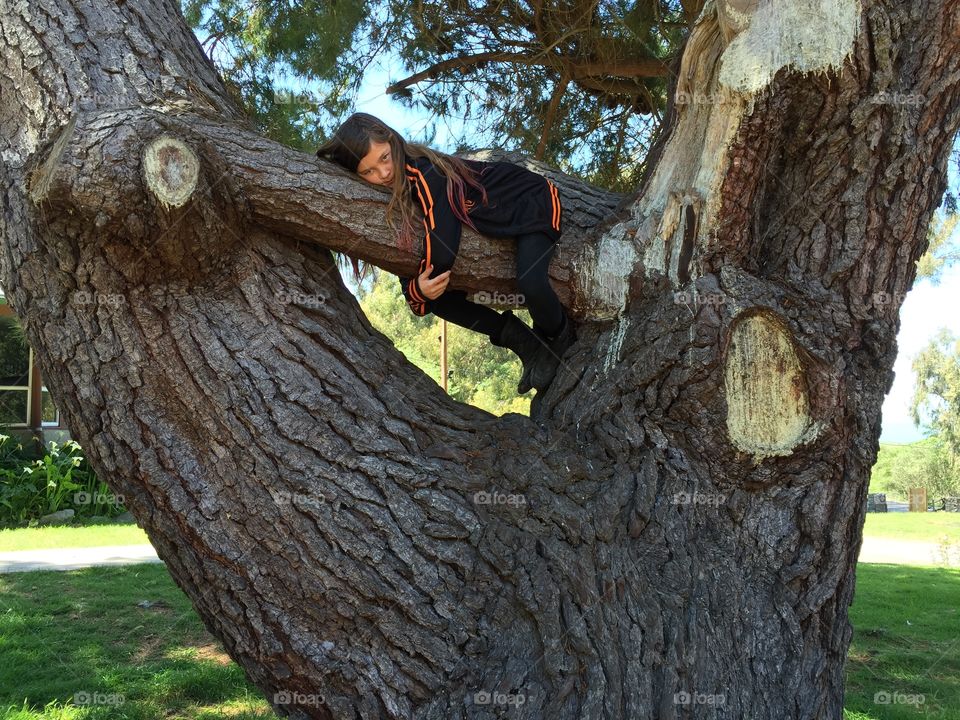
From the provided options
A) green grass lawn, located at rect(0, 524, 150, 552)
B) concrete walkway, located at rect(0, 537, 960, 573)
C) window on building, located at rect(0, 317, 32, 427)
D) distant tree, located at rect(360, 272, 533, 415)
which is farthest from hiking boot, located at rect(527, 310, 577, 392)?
window on building, located at rect(0, 317, 32, 427)

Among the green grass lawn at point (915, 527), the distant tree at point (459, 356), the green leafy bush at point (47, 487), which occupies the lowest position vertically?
the green grass lawn at point (915, 527)

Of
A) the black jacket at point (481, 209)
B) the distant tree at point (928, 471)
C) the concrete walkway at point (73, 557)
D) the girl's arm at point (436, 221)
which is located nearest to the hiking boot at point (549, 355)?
the black jacket at point (481, 209)

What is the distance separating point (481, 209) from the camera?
2871mm

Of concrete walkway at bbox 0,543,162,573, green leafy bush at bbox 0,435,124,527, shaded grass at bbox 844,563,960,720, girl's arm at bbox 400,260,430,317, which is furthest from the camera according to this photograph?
green leafy bush at bbox 0,435,124,527

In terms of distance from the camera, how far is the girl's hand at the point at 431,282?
2.84 metres

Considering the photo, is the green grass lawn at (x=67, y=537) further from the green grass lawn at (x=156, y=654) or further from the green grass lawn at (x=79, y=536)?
the green grass lawn at (x=156, y=654)

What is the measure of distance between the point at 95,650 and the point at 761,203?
4.59m

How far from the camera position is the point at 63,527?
10.2 meters

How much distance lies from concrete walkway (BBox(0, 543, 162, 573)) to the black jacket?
601 centimetres

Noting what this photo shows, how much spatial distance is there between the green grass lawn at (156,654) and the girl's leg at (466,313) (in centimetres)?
232

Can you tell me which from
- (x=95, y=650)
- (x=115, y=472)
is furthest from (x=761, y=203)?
(x=95, y=650)

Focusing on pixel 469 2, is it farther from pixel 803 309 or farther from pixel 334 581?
pixel 334 581

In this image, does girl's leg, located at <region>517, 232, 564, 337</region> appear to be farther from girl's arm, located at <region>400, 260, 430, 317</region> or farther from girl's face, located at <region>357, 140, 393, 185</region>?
girl's face, located at <region>357, 140, 393, 185</region>

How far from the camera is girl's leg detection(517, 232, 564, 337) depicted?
112 inches
